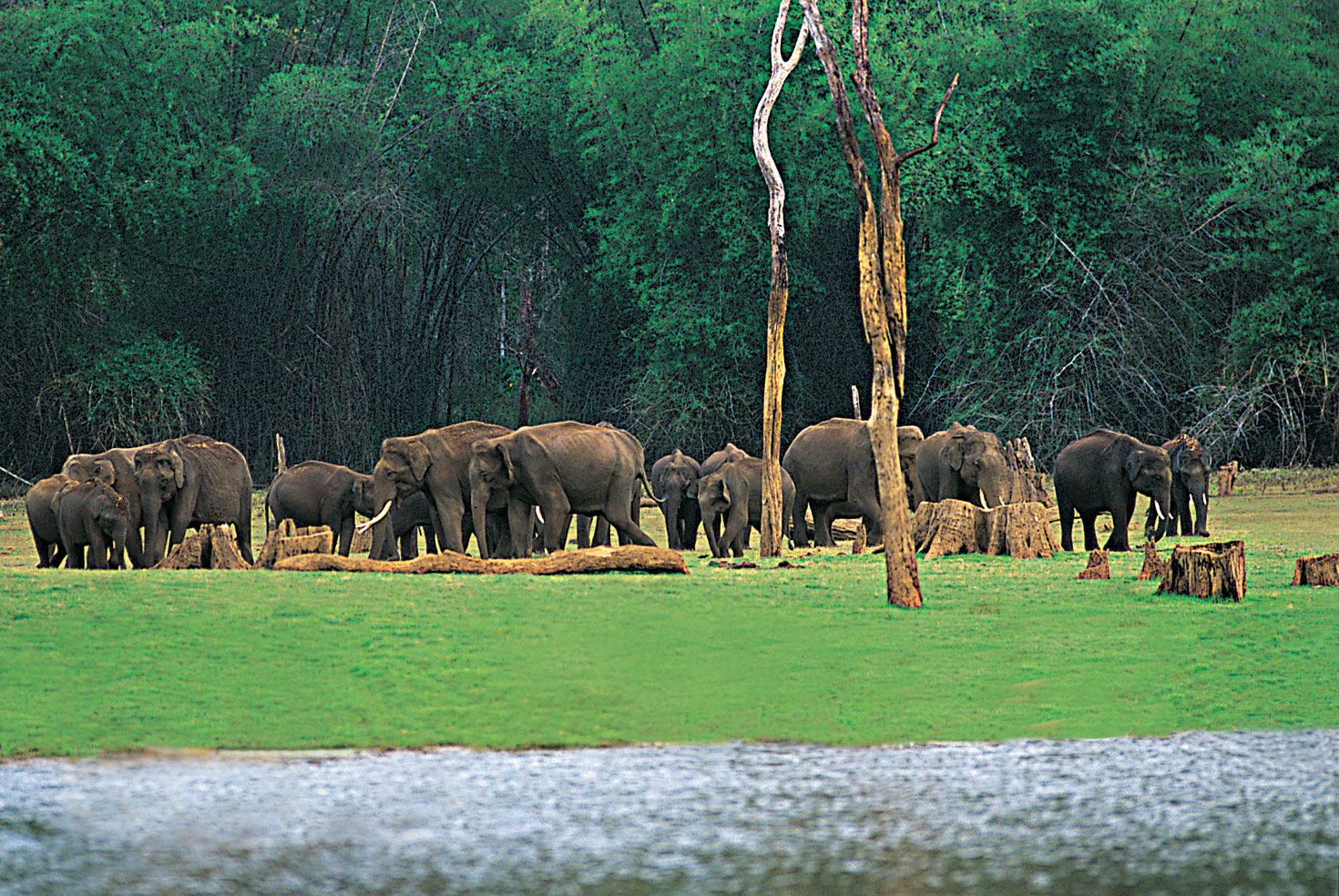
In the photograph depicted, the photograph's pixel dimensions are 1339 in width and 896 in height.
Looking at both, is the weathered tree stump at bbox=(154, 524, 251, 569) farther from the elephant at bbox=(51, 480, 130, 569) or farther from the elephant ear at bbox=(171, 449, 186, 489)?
the elephant ear at bbox=(171, 449, 186, 489)

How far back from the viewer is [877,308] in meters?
10.7

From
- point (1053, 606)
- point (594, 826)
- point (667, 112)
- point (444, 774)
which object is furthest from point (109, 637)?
point (667, 112)

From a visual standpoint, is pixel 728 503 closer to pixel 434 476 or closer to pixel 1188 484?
pixel 434 476

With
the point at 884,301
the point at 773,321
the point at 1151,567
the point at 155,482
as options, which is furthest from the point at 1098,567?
the point at 155,482

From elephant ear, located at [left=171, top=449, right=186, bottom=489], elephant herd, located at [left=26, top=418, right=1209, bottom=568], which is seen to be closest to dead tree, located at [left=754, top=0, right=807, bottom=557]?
elephant herd, located at [left=26, top=418, right=1209, bottom=568]

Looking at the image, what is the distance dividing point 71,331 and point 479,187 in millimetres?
7703

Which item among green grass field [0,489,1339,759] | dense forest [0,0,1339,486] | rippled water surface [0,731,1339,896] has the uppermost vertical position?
dense forest [0,0,1339,486]

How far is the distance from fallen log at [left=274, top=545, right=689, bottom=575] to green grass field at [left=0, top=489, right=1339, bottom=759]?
2.78 feet

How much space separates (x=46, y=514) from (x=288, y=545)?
108 inches

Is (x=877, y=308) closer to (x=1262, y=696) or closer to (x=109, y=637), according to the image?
(x=1262, y=696)

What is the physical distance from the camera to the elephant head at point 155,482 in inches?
568

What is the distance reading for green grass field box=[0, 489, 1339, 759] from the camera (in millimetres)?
6887

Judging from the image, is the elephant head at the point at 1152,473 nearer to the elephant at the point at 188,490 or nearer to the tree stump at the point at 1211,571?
the tree stump at the point at 1211,571

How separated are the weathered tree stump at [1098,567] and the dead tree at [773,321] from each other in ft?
12.6
